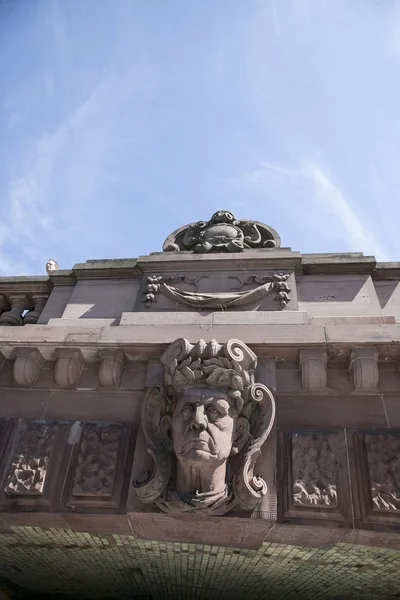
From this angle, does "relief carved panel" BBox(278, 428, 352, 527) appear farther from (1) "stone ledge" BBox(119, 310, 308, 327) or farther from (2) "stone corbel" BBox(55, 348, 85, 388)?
(2) "stone corbel" BBox(55, 348, 85, 388)

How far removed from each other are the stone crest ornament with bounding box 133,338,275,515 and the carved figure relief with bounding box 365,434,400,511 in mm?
1017

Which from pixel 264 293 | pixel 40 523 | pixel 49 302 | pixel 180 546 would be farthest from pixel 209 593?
pixel 49 302

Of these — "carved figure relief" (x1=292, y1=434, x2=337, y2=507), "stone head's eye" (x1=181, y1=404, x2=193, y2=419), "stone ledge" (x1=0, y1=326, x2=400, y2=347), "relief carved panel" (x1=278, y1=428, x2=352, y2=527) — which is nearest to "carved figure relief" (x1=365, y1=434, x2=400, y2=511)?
"relief carved panel" (x1=278, y1=428, x2=352, y2=527)

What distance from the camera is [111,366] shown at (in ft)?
16.3

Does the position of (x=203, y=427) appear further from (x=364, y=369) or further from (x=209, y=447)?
(x=364, y=369)

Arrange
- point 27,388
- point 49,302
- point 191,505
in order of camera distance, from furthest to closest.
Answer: point 49,302 → point 27,388 → point 191,505

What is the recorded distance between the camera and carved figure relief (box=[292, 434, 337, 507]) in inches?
157

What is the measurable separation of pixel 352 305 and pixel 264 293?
1175mm

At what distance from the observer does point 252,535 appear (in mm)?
4078

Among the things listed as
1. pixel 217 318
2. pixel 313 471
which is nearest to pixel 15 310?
pixel 217 318

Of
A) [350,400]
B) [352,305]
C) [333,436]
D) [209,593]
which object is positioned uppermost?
[352,305]

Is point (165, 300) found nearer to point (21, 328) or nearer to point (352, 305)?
point (21, 328)

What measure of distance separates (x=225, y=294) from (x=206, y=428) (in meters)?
2.25

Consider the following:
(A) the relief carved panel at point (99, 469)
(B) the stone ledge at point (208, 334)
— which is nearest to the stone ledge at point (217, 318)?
(B) the stone ledge at point (208, 334)
